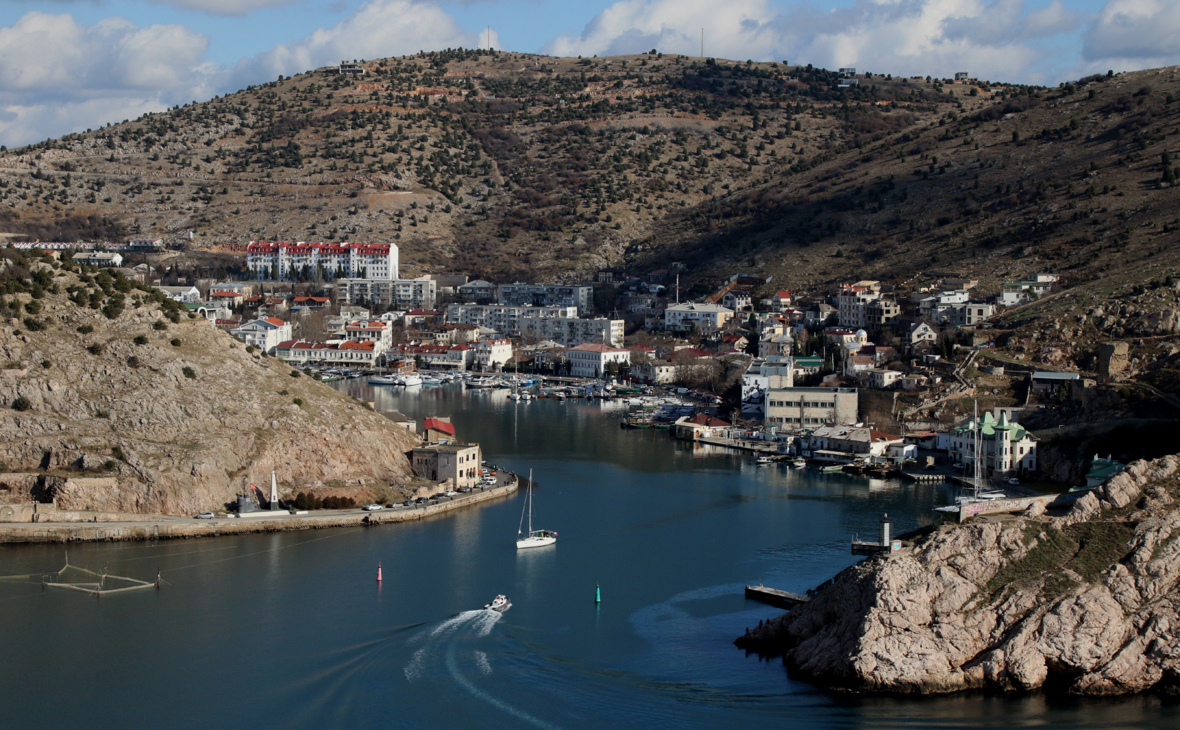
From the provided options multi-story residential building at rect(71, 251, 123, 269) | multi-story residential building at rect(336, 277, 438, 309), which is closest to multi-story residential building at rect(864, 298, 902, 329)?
multi-story residential building at rect(336, 277, 438, 309)

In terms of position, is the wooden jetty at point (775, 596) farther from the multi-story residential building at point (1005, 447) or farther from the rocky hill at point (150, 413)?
the multi-story residential building at point (1005, 447)

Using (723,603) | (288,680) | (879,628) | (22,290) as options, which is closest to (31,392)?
→ (22,290)

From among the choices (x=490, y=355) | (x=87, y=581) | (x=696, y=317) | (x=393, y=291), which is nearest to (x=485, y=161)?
(x=393, y=291)

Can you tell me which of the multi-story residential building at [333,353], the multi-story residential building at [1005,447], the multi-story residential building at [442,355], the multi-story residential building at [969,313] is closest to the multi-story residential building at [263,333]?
the multi-story residential building at [333,353]

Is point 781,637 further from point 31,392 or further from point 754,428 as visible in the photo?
point 754,428

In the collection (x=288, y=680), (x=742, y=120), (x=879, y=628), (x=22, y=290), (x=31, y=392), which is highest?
(x=742, y=120)
